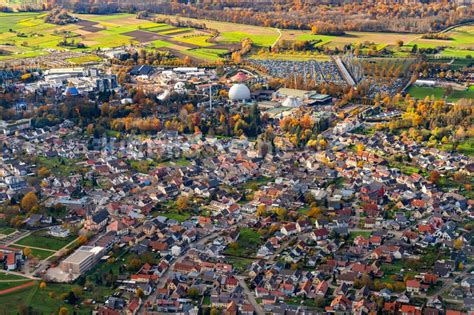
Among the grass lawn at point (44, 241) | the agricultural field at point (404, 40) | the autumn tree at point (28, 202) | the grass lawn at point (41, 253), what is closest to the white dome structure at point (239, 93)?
the agricultural field at point (404, 40)

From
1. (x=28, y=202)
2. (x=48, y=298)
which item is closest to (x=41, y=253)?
(x=48, y=298)

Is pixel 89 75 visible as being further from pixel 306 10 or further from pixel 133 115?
pixel 306 10

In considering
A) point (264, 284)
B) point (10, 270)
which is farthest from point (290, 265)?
point (10, 270)

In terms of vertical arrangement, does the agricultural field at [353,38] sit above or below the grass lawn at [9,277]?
above

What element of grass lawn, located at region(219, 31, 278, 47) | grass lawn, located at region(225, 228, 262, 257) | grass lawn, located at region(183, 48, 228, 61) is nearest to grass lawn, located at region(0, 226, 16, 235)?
grass lawn, located at region(225, 228, 262, 257)

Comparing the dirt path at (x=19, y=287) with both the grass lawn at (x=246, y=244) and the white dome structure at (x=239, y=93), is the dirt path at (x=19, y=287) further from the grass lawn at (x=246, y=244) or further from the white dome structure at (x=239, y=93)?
the white dome structure at (x=239, y=93)

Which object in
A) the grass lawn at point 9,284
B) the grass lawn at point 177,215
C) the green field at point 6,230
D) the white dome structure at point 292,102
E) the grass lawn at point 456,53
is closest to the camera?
the grass lawn at point 9,284

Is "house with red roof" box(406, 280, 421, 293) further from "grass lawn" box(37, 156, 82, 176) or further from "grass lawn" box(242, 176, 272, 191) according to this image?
"grass lawn" box(37, 156, 82, 176)
